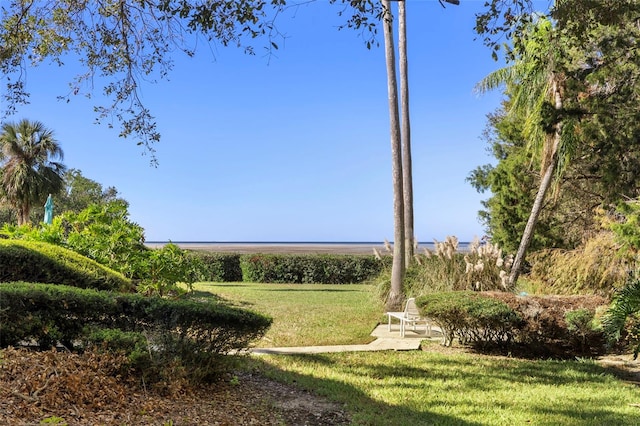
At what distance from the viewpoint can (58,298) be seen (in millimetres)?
4969

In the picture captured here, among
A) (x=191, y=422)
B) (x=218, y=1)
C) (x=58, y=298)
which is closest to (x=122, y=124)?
(x=218, y=1)

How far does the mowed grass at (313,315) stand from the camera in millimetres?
9352

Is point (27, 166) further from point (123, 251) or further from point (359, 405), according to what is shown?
point (359, 405)

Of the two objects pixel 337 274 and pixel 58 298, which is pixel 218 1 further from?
pixel 337 274

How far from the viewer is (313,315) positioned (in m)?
12.1

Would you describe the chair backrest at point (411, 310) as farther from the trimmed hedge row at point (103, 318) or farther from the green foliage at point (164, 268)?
the trimmed hedge row at point (103, 318)

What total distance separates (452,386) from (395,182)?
6795 mm

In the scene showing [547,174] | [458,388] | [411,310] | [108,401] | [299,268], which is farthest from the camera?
[299,268]

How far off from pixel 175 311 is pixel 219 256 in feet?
63.9

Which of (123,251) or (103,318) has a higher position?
(123,251)

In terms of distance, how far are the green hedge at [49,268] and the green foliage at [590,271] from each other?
958 cm

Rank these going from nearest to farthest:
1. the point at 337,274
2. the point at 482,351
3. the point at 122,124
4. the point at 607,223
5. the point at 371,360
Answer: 1. the point at 122,124
2. the point at 371,360
3. the point at 482,351
4. the point at 607,223
5. the point at 337,274

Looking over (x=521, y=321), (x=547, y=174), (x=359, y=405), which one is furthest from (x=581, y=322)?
(x=547, y=174)

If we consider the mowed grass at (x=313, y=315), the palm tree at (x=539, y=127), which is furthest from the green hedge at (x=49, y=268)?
the palm tree at (x=539, y=127)
